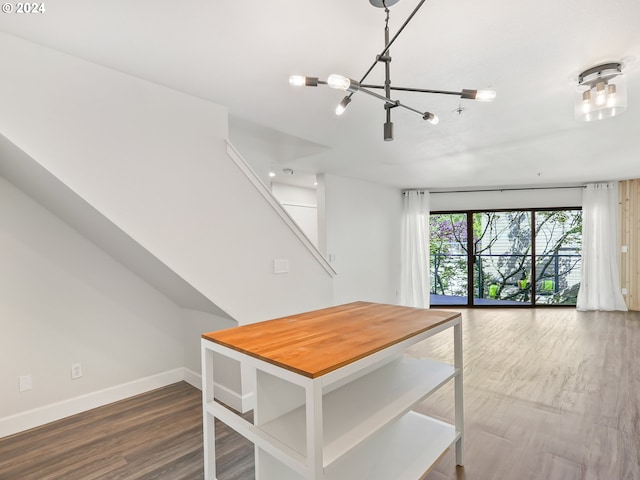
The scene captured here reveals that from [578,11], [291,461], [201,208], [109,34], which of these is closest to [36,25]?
[109,34]

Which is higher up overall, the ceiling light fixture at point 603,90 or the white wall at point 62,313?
the ceiling light fixture at point 603,90

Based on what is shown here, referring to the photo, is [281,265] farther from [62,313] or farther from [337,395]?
[62,313]

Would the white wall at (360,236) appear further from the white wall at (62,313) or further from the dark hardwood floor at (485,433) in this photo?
the white wall at (62,313)

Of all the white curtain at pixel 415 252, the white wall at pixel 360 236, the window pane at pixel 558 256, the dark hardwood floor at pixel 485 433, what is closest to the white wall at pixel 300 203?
the white wall at pixel 360 236

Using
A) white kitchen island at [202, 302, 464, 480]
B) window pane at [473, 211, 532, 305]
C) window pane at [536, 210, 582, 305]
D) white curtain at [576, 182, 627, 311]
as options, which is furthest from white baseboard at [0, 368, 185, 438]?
white curtain at [576, 182, 627, 311]

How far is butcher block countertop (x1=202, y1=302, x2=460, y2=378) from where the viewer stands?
1.18 metres

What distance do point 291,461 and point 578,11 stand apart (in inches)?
87.6

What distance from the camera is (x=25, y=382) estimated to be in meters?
2.33

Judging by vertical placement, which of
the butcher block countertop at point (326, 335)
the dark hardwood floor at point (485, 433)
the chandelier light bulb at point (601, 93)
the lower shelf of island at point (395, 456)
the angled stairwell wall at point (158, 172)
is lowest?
the dark hardwood floor at point (485, 433)

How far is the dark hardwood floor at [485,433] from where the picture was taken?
1.91 meters

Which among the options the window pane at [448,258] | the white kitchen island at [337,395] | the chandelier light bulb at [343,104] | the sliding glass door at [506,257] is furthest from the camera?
the window pane at [448,258]

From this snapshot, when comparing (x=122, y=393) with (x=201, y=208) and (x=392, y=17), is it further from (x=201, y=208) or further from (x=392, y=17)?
(x=392, y=17)

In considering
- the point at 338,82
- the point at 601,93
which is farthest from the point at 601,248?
the point at 338,82

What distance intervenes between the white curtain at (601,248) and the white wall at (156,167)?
19.8 ft
